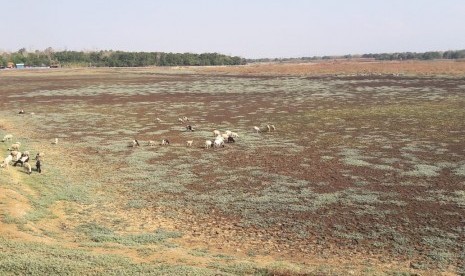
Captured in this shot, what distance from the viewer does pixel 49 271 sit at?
10.9m

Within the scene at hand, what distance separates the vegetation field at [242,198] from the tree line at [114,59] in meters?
137

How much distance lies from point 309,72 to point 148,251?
98.1m

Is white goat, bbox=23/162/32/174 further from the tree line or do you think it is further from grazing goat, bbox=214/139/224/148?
the tree line

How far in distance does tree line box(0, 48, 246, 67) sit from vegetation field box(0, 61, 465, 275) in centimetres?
13663

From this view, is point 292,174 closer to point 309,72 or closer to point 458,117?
point 458,117

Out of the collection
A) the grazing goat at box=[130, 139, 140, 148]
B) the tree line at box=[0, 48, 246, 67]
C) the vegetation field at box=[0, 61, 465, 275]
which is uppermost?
the tree line at box=[0, 48, 246, 67]

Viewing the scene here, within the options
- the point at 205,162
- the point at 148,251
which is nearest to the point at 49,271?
the point at 148,251

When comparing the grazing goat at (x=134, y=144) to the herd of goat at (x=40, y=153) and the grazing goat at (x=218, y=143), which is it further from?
the grazing goat at (x=218, y=143)

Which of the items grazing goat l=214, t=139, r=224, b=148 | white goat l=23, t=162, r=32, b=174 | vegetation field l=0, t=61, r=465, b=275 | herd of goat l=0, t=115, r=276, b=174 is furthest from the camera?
grazing goat l=214, t=139, r=224, b=148

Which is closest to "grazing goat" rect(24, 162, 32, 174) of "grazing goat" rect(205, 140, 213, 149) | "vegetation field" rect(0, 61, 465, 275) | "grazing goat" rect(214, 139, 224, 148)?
"vegetation field" rect(0, 61, 465, 275)

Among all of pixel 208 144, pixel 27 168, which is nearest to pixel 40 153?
pixel 27 168

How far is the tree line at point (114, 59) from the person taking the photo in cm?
16612

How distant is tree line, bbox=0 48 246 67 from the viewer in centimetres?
16612

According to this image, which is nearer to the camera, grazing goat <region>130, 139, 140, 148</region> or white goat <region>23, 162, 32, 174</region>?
white goat <region>23, 162, 32, 174</region>
